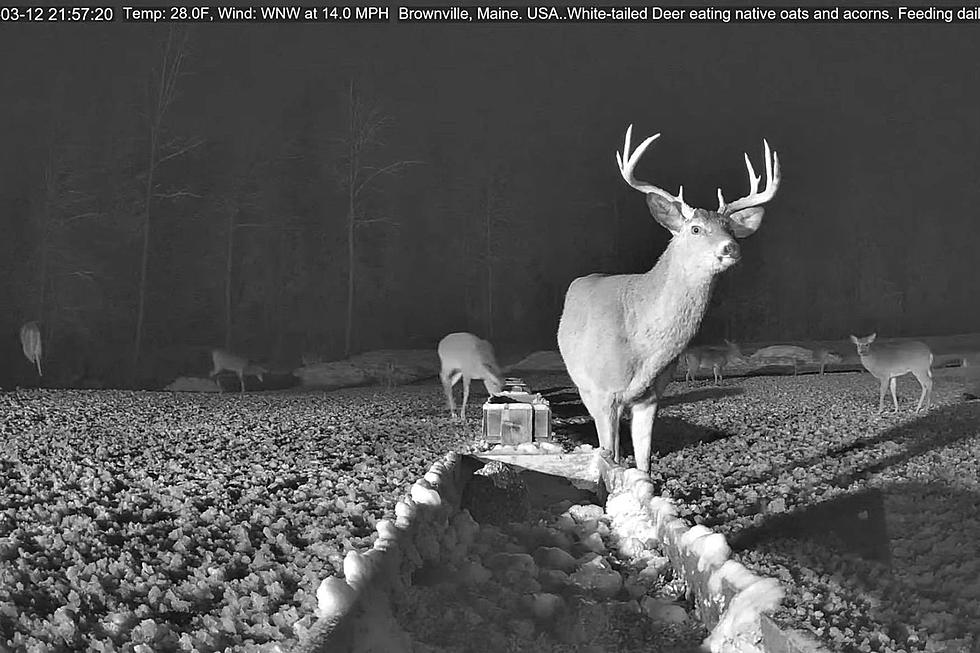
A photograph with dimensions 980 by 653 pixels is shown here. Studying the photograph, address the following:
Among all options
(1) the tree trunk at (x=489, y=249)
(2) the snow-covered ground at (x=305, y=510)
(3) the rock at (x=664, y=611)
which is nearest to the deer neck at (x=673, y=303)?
(2) the snow-covered ground at (x=305, y=510)

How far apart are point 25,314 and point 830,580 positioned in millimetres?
19328

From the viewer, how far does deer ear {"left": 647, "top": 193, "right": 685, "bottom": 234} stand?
5.11m

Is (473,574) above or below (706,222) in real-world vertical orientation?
below

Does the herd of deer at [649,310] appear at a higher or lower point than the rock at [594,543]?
higher

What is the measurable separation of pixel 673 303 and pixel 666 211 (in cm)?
61

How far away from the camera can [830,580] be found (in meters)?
2.99

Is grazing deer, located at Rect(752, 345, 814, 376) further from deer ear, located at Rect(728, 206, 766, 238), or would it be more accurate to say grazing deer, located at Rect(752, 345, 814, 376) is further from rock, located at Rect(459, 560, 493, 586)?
rock, located at Rect(459, 560, 493, 586)

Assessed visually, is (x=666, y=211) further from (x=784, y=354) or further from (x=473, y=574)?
(x=784, y=354)

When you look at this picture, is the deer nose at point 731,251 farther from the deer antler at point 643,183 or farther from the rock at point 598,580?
the rock at point 598,580

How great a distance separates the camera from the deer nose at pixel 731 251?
4.61 metres

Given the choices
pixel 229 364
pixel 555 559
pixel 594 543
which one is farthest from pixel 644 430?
pixel 229 364

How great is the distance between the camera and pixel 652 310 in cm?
516

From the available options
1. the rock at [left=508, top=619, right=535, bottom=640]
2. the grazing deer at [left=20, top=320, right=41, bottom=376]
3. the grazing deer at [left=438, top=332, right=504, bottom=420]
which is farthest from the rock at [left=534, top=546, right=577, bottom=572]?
the grazing deer at [left=20, top=320, right=41, bottom=376]

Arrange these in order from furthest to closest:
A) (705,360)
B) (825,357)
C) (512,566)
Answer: (825,357) → (705,360) → (512,566)
